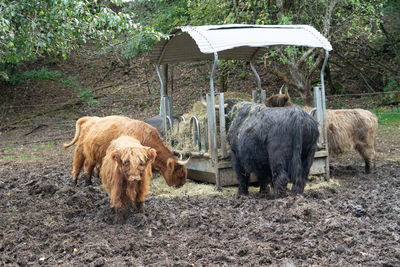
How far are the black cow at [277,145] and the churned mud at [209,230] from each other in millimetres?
399

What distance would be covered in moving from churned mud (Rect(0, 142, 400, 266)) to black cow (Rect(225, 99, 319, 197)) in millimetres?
399

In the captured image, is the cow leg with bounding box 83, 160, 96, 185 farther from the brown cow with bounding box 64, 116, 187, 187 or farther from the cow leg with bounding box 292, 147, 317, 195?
the cow leg with bounding box 292, 147, 317, 195

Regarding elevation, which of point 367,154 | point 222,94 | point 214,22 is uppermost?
point 214,22

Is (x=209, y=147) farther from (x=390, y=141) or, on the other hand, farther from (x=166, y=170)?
(x=390, y=141)

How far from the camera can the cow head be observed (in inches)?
198

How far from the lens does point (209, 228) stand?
4.89m

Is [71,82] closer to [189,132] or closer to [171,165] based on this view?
[189,132]

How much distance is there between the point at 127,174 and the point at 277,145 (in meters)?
1.95

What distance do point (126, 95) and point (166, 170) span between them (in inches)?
513

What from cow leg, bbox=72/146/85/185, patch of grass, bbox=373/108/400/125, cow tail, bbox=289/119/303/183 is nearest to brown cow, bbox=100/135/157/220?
cow tail, bbox=289/119/303/183

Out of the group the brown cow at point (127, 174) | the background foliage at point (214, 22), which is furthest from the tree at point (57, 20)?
the brown cow at point (127, 174)

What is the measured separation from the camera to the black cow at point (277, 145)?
18.9 feet

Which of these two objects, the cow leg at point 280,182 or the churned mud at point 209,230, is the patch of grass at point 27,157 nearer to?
A: the churned mud at point 209,230

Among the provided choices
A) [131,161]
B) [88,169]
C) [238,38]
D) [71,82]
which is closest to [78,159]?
[88,169]
